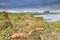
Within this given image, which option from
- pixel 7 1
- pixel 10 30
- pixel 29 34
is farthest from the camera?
pixel 7 1

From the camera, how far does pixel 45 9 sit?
4312mm

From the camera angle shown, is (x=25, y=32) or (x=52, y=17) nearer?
(x=25, y=32)

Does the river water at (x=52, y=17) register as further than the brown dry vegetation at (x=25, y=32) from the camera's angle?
Yes

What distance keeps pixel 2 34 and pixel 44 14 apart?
5.65ft

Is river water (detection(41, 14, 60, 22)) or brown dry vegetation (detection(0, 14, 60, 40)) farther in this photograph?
river water (detection(41, 14, 60, 22))

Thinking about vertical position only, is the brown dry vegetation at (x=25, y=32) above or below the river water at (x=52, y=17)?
above

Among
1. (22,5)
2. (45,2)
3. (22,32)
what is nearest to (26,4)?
(22,5)

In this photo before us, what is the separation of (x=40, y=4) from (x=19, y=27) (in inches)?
70.8

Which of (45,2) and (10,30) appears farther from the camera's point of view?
(45,2)

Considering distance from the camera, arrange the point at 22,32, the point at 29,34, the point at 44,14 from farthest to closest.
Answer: the point at 44,14
the point at 22,32
the point at 29,34

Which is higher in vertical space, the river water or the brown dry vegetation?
the brown dry vegetation

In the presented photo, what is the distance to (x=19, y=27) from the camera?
2.67 meters

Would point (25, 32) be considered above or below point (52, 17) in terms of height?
above

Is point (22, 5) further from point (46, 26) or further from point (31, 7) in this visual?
point (46, 26)
